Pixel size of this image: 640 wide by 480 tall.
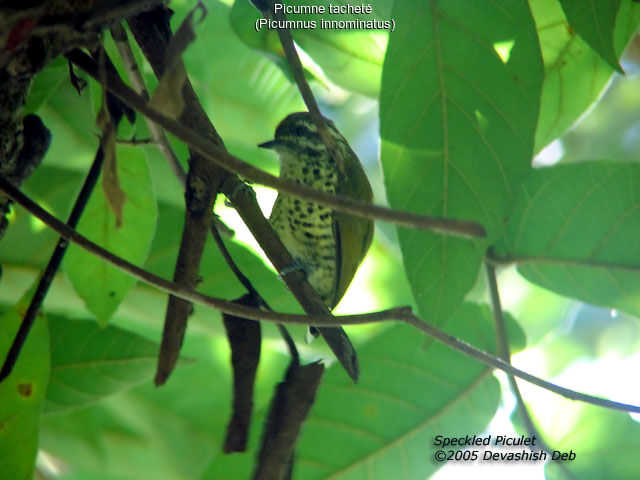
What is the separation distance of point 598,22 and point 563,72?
0.32 metres

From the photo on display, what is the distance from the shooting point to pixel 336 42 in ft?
5.20

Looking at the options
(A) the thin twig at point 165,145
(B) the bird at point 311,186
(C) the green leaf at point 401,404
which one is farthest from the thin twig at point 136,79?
(B) the bird at point 311,186

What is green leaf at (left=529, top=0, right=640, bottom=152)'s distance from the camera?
1.51 metres

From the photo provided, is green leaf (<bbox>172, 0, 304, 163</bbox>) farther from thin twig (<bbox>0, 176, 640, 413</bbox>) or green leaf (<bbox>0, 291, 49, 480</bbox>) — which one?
thin twig (<bbox>0, 176, 640, 413</bbox>)

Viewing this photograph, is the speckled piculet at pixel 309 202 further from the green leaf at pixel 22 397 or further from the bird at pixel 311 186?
the green leaf at pixel 22 397

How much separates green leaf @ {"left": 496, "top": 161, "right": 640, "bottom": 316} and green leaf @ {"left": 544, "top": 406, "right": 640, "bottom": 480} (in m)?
0.23

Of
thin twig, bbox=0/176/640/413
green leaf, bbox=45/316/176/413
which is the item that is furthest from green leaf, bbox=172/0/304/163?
thin twig, bbox=0/176/640/413

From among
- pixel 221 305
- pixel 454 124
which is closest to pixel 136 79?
pixel 221 305

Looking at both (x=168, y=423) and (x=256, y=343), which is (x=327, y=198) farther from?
(x=168, y=423)

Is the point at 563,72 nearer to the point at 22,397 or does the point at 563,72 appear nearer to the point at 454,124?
the point at 454,124

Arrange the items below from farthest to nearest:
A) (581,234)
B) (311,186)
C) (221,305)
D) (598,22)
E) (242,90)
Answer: (242,90) < (311,186) < (581,234) < (598,22) < (221,305)

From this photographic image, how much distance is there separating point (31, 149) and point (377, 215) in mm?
653

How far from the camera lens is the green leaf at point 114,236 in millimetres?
1401

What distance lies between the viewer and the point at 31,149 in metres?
1.17
